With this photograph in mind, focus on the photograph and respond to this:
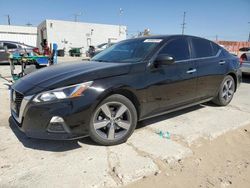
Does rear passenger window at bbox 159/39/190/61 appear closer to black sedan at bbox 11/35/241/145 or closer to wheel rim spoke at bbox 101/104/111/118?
black sedan at bbox 11/35/241/145

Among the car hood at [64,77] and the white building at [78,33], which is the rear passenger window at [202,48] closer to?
the car hood at [64,77]

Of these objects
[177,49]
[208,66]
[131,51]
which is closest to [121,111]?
[131,51]

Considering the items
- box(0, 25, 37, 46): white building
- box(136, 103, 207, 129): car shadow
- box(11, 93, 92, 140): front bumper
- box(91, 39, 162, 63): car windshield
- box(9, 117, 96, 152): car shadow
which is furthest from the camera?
box(0, 25, 37, 46): white building

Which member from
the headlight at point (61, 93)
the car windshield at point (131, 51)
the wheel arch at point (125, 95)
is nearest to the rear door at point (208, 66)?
the car windshield at point (131, 51)

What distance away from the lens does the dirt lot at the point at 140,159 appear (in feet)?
8.13

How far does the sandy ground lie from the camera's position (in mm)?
2500

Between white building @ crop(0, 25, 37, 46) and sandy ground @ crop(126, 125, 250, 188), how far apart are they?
3921 centimetres

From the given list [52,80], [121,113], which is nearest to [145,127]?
[121,113]

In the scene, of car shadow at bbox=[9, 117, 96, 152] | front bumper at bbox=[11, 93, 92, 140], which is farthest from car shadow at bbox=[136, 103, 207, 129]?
front bumper at bbox=[11, 93, 92, 140]

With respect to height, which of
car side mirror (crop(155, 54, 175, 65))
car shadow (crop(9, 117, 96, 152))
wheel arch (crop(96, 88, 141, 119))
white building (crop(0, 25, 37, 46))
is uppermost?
white building (crop(0, 25, 37, 46))

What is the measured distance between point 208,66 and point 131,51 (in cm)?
161

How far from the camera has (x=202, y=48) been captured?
4.53 m

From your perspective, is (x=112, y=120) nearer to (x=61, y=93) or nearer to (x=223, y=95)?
(x=61, y=93)

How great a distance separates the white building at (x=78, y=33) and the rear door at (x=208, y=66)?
29.2 metres
